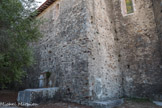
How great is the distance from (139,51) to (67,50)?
4229 mm

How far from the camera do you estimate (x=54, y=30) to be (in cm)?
732

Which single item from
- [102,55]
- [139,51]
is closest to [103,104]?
[102,55]

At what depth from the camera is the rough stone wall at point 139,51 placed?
6332 millimetres

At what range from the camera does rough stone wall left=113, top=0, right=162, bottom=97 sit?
633cm

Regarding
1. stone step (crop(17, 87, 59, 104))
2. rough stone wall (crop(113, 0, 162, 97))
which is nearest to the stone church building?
rough stone wall (crop(113, 0, 162, 97))

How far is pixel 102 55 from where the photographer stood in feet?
19.4

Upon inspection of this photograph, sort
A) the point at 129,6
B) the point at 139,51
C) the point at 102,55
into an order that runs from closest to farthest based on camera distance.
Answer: the point at 102,55
the point at 139,51
the point at 129,6

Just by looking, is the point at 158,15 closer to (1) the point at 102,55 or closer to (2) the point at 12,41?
(1) the point at 102,55

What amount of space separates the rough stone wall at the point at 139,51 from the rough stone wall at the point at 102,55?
1.76 feet

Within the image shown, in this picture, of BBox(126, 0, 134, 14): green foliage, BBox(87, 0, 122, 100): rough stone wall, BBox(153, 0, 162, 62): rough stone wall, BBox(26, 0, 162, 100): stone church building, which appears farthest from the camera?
BBox(126, 0, 134, 14): green foliage

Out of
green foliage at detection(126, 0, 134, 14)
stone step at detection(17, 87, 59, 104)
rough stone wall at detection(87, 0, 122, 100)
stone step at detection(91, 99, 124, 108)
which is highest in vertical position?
green foliage at detection(126, 0, 134, 14)

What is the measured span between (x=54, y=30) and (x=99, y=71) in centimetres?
389

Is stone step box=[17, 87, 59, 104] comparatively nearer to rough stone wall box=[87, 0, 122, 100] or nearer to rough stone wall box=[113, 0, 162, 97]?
rough stone wall box=[87, 0, 122, 100]

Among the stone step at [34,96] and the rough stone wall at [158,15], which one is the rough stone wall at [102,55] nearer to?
the stone step at [34,96]
